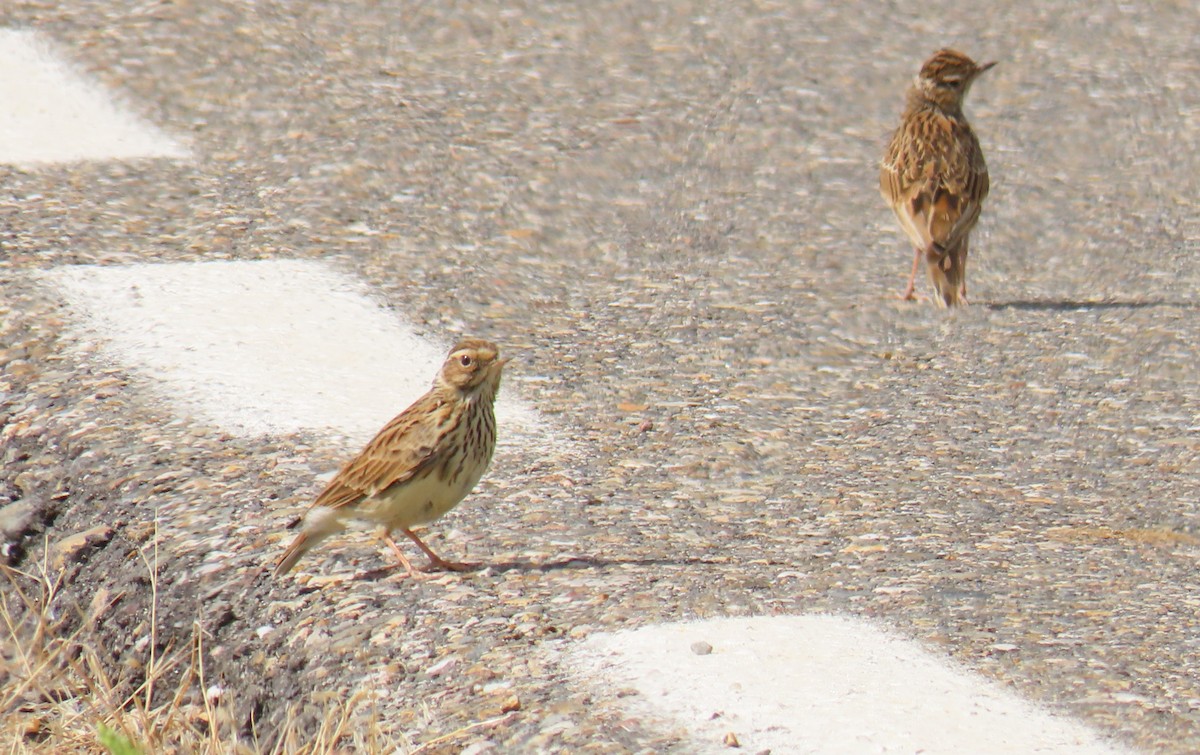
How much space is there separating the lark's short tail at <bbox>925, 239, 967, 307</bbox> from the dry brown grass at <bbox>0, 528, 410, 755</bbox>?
164 inches

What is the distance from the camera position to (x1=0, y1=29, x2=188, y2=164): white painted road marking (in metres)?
9.20

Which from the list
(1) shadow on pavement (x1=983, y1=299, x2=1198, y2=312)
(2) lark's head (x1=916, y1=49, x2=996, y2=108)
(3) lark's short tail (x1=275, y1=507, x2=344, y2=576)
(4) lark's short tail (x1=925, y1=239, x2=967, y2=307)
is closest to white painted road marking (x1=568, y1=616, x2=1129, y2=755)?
(3) lark's short tail (x1=275, y1=507, x2=344, y2=576)

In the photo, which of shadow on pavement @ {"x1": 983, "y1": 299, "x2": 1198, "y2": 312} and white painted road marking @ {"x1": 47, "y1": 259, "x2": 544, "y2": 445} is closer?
white painted road marking @ {"x1": 47, "y1": 259, "x2": 544, "y2": 445}

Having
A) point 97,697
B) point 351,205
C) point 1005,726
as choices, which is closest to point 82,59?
point 351,205

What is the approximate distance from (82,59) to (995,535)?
6404 mm

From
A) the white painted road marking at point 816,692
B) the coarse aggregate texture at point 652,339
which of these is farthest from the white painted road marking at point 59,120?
the white painted road marking at point 816,692

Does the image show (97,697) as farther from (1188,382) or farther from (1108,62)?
(1108,62)

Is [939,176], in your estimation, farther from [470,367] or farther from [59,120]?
[59,120]

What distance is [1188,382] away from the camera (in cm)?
771

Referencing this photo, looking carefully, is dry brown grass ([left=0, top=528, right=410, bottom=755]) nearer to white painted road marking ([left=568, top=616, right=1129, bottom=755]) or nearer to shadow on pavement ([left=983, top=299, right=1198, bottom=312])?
white painted road marking ([left=568, top=616, right=1129, bottom=755])

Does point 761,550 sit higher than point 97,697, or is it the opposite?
point 761,550

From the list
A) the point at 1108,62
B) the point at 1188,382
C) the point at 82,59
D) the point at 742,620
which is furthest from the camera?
the point at 1108,62

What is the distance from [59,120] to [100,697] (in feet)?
16.9

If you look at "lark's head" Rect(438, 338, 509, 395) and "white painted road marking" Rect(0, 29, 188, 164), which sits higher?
"lark's head" Rect(438, 338, 509, 395)
